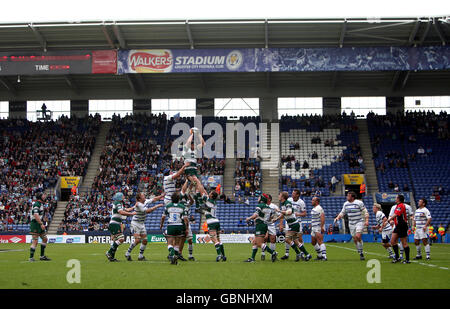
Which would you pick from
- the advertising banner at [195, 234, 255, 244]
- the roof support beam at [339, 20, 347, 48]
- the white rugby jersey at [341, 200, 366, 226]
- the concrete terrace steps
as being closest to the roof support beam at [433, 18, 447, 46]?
the roof support beam at [339, 20, 347, 48]

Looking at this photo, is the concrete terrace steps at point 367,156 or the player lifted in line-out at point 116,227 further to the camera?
the concrete terrace steps at point 367,156

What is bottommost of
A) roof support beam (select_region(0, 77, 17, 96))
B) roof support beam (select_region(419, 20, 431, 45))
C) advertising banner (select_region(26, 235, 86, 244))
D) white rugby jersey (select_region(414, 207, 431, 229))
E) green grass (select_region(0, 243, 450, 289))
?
advertising banner (select_region(26, 235, 86, 244))

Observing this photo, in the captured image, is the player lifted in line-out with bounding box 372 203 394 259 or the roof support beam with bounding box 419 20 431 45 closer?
the player lifted in line-out with bounding box 372 203 394 259

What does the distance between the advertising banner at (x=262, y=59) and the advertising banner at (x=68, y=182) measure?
1140cm

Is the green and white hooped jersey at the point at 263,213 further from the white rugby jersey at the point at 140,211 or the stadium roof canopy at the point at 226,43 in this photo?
the stadium roof canopy at the point at 226,43

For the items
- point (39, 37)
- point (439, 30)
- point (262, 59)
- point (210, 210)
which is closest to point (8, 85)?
point (39, 37)

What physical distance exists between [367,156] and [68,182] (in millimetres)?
27329

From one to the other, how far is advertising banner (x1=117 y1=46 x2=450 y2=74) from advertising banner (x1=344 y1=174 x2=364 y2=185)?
9.47m

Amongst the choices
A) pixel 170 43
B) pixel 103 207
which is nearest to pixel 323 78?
pixel 170 43

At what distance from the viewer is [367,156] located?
49.1 m

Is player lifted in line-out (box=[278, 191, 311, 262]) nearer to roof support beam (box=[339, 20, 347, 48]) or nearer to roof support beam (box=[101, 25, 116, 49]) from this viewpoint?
roof support beam (box=[339, 20, 347, 48])

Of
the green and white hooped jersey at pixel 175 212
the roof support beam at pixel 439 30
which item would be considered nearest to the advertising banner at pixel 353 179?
the roof support beam at pixel 439 30

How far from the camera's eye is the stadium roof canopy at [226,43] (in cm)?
4209

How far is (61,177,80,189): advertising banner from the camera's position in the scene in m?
47.2
